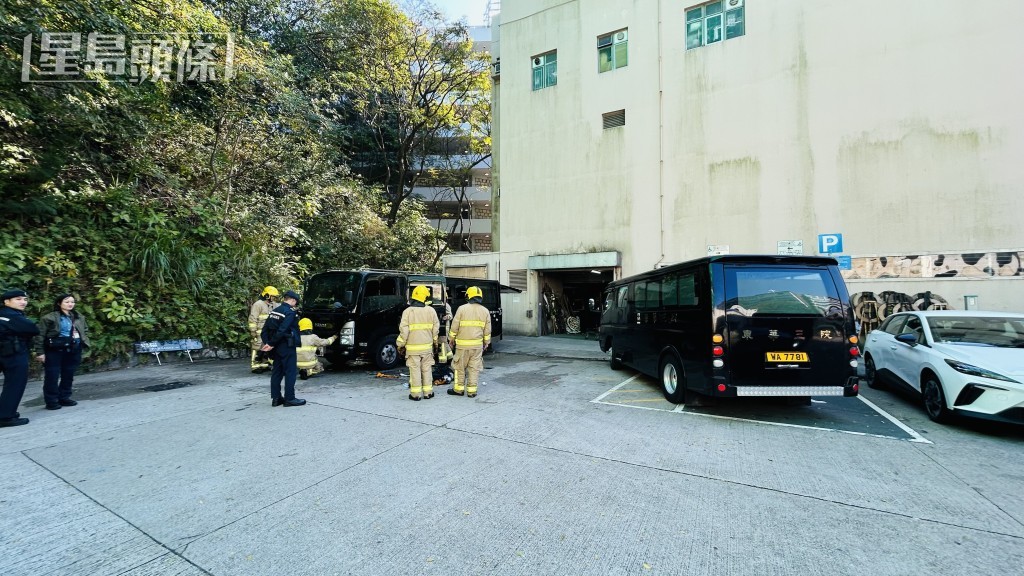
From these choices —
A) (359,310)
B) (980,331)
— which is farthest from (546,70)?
(980,331)

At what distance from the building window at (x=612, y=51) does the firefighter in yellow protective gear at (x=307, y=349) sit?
13614 mm

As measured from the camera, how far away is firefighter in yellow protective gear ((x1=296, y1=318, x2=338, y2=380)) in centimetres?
797

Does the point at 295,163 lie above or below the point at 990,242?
above

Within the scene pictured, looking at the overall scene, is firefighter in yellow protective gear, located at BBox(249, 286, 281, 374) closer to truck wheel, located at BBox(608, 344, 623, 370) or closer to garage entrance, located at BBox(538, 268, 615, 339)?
truck wheel, located at BBox(608, 344, 623, 370)

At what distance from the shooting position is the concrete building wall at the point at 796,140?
10680 millimetres

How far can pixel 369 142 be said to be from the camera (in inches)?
886

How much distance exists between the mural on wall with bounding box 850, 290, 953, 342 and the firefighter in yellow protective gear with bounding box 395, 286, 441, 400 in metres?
10.8

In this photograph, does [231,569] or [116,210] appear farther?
[116,210]

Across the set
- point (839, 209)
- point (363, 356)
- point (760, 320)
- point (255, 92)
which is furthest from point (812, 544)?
point (255, 92)

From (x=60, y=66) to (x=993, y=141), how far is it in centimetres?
2069

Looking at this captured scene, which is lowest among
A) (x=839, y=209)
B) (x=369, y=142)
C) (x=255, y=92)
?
(x=839, y=209)

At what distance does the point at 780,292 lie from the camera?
5.46 m

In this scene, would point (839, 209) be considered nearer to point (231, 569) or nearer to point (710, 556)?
point (710, 556)

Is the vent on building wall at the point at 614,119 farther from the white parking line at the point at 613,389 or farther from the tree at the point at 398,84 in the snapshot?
the white parking line at the point at 613,389
